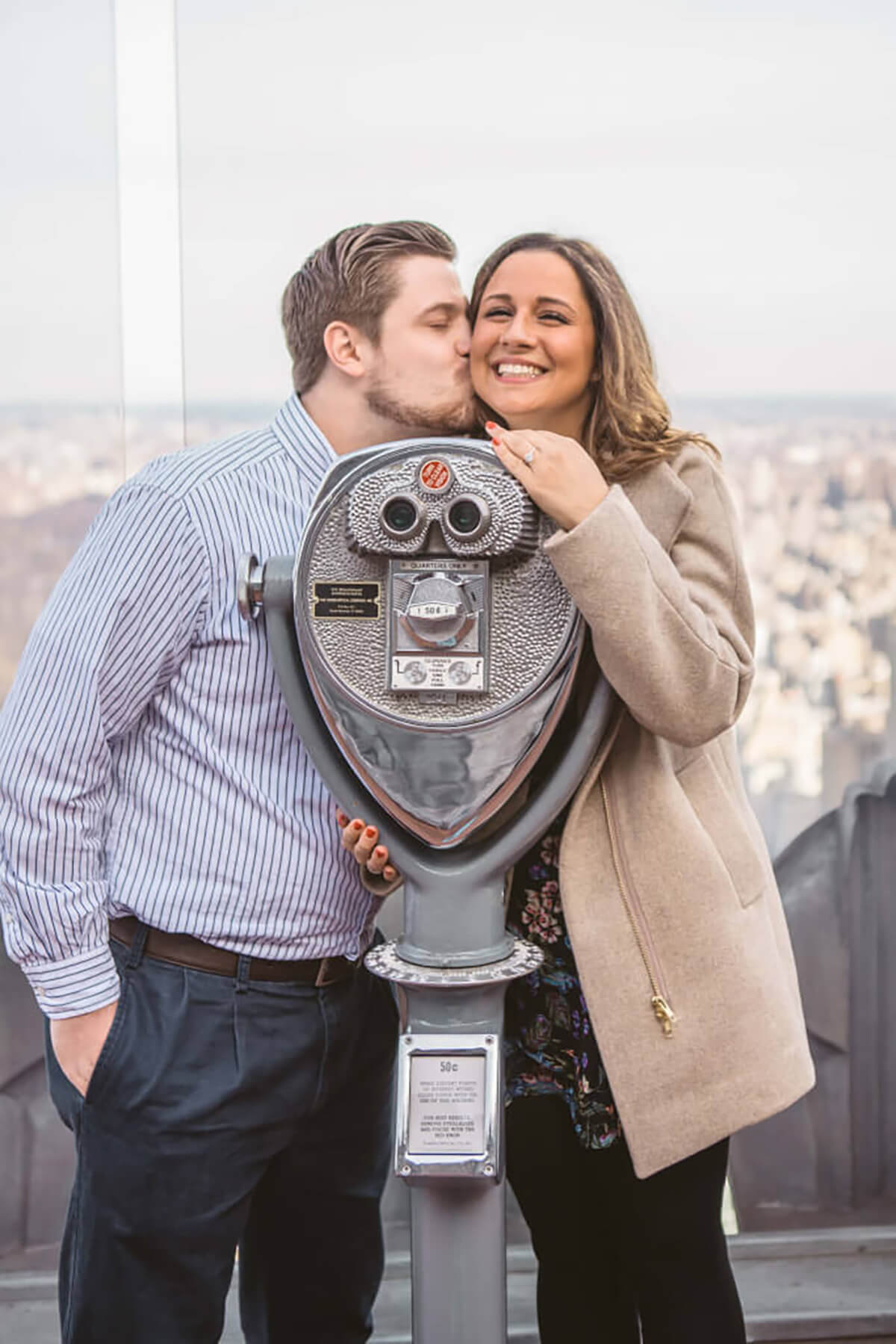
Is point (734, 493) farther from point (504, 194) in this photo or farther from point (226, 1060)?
point (226, 1060)

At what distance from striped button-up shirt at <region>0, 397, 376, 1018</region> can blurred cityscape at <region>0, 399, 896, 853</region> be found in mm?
671

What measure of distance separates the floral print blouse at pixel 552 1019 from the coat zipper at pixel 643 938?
0.08 m

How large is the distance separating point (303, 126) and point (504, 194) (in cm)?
31

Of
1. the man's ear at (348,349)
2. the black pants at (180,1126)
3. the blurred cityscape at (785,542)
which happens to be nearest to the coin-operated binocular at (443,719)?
the black pants at (180,1126)

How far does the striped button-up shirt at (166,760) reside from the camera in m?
1.40

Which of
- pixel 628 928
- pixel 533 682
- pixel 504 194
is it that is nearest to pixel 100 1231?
pixel 628 928

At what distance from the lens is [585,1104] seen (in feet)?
4.83

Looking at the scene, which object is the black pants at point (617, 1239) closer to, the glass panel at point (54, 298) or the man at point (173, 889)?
the man at point (173, 889)

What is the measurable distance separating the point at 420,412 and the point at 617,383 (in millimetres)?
A: 228

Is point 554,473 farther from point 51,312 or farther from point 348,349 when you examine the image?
point 51,312

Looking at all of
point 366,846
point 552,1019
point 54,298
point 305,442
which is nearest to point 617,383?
point 305,442

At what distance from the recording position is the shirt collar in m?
1.54

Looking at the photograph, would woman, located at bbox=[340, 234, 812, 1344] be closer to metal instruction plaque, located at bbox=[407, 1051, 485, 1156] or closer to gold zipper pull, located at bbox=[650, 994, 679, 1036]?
gold zipper pull, located at bbox=[650, 994, 679, 1036]

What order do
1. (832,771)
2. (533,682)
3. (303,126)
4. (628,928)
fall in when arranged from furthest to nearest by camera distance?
(832,771) < (303,126) < (628,928) < (533,682)
